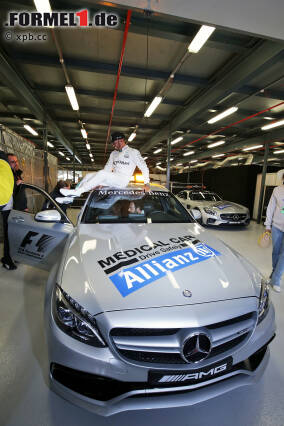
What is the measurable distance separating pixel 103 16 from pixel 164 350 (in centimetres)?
441

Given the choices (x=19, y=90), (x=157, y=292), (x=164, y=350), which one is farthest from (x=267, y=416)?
(x=19, y=90)

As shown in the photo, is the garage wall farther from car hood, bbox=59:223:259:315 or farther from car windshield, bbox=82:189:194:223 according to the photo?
car hood, bbox=59:223:259:315

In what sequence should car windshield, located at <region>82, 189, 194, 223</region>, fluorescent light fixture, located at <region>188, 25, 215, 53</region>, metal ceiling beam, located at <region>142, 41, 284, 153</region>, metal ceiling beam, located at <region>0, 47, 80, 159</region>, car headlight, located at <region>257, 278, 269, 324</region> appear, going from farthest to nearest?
metal ceiling beam, located at <region>0, 47, 80, 159</region>, metal ceiling beam, located at <region>142, 41, 284, 153</region>, fluorescent light fixture, located at <region>188, 25, 215, 53</region>, car windshield, located at <region>82, 189, 194, 223</region>, car headlight, located at <region>257, 278, 269, 324</region>

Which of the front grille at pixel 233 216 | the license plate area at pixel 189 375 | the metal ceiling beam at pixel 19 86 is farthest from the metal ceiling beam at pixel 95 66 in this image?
the license plate area at pixel 189 375

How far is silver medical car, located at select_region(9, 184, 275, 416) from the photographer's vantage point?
0.89 metres

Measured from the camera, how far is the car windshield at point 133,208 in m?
2.01

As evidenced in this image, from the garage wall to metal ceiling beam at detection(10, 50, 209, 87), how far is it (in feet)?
16.6

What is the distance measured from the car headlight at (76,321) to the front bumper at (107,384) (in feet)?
0.08

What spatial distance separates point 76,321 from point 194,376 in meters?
0.56

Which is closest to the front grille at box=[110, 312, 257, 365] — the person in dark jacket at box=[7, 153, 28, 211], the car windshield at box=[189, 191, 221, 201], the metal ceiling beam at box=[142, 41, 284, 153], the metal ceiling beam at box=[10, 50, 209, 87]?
the person in dark jacket at box=[7, 153, 28, 211]

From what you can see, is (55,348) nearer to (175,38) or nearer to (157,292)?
(157,292)

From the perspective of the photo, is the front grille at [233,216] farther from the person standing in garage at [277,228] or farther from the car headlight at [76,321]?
the car headlight at [76,321]

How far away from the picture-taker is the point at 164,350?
2.93ft

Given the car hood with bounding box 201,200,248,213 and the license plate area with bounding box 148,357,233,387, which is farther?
the car hood with bounding box 201,200,248,213
